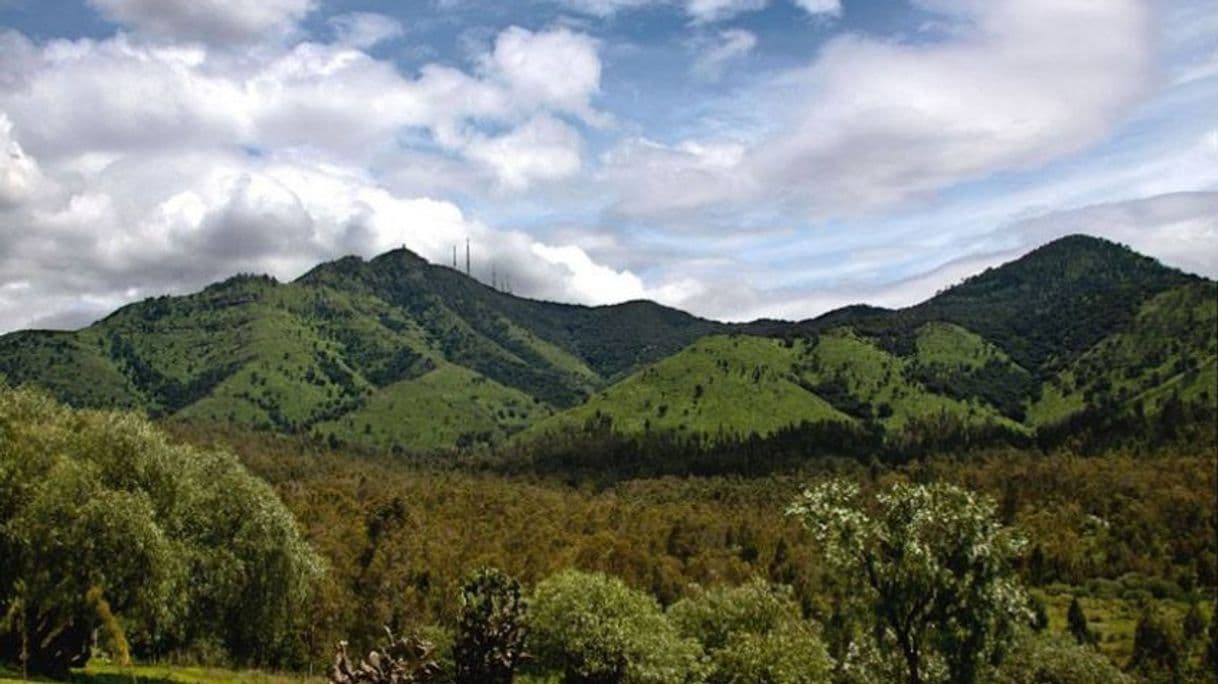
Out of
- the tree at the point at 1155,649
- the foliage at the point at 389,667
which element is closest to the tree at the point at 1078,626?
the tree at the point at 1155,649

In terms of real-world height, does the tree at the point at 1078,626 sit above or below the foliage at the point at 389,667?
below

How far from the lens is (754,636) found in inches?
3108

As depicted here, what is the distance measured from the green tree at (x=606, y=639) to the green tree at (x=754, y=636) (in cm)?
382

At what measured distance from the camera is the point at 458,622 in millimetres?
24719

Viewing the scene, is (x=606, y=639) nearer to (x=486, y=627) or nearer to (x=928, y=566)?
(x=928, y=566)

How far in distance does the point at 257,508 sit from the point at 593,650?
2989 cm

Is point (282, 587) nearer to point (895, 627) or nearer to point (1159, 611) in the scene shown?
point (895, 627)

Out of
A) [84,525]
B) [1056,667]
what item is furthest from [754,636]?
[84,525]

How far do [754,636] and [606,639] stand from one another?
1465 cm

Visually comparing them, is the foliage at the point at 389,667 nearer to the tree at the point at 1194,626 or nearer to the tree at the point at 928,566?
the tree at the point at 928,566

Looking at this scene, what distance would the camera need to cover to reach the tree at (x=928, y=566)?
105ft

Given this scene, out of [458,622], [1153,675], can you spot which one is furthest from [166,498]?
[1153,675]

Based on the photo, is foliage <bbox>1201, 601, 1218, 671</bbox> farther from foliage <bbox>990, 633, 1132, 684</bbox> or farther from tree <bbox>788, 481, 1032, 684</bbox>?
tree <bbox>788, 481, 1032, 684</bbox>

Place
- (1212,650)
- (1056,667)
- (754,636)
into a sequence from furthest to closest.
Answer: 1. (1212,650)
2. (1056,667)
3. (754,636)
